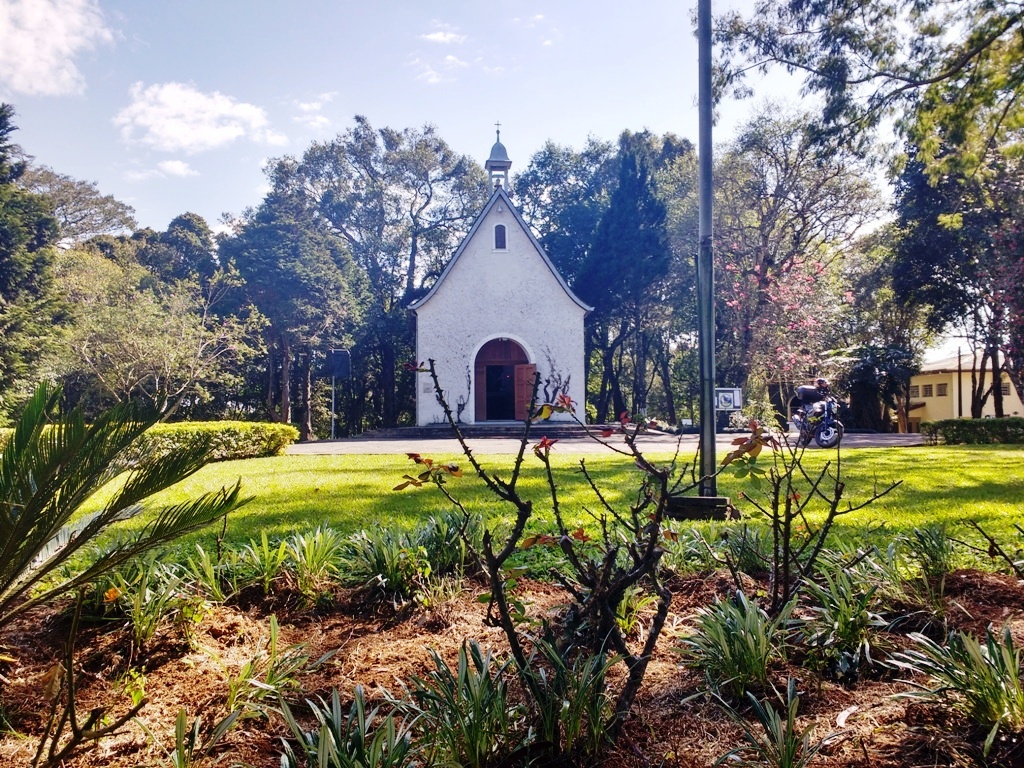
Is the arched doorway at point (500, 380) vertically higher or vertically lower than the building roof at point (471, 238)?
lower

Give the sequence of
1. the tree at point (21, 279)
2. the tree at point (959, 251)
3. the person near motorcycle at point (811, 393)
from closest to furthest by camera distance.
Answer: the person near motorcycle at point (811, 393) → the tree at point (21, 279) → the tree at point (959, 251)

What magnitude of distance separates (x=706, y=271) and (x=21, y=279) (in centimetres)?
2131

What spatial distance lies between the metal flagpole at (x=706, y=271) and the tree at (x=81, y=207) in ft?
122

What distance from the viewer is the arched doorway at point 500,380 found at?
22.8 metres

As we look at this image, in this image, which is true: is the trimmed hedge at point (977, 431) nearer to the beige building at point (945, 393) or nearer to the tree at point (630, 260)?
the tree at point (630, 260)

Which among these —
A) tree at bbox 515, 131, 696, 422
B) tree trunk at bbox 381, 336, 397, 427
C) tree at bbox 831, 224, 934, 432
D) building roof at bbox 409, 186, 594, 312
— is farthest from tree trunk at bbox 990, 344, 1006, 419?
tree trunk at bbox 381, 336, 397, 427

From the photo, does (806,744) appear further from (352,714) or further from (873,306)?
(873,306)

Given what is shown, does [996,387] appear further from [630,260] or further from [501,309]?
[501,309]

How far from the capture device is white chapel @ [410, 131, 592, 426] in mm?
22625

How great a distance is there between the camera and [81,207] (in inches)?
1371

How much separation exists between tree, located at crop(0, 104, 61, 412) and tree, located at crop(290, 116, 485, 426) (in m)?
15.4

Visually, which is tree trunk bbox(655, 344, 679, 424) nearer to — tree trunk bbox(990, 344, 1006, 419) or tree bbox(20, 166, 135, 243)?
tree trunk bbox(990, 344, 1006, 419)

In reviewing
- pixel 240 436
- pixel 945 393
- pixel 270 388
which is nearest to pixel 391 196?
pixel 270 388

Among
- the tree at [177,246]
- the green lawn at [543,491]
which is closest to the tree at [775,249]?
the green lawn at [543,491]
